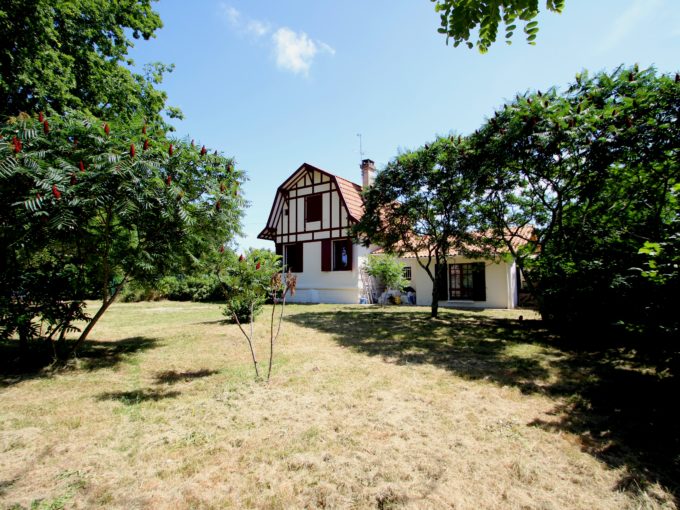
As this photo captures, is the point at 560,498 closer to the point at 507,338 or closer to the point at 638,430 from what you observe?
the point at 638,430

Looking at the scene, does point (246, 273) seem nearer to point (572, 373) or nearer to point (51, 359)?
point (51, 359)

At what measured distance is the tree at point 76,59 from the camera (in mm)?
7660

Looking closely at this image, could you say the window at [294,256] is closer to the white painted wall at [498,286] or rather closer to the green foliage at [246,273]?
the white painted wall at [498,286]

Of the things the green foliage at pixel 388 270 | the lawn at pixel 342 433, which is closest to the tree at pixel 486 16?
the lawn at pixel 342 433

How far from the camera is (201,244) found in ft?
21.6

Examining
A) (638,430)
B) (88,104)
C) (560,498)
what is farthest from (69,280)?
(638,430)

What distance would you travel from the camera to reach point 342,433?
3430 millimetres

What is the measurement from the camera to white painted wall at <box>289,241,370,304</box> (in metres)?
18.6

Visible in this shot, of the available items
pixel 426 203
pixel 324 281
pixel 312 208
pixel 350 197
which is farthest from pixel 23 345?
pixel 350 197

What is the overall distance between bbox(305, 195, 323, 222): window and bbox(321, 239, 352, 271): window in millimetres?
1745

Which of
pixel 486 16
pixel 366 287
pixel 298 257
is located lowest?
pixel 366 287

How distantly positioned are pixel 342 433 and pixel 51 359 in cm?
607

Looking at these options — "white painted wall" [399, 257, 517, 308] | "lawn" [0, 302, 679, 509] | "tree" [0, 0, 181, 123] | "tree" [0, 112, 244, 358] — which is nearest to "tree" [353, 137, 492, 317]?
"white painted wall" [399, 257, 517, 308]

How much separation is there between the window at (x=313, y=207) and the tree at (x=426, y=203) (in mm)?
6799
